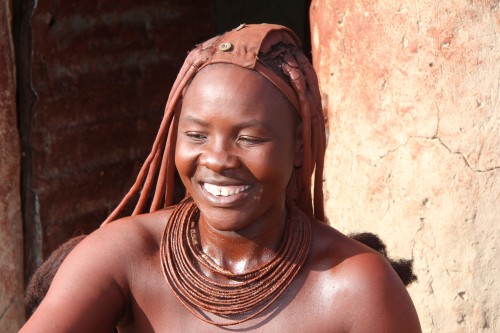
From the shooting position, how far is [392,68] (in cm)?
370

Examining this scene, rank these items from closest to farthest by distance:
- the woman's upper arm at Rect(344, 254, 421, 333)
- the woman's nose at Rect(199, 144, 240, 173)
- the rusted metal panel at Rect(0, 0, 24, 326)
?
the woman's nose at Rect(199, 144, 240, 173)
the woman's upper arm at Rect(344, 254, 421, 333)
the rusted metal panel at Rect(0, 0, 24, 326)

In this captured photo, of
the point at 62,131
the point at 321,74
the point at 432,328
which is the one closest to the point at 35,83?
A: the point at 62,131

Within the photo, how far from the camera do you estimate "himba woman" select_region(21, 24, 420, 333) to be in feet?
8.64

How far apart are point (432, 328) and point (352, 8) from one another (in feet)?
3.67

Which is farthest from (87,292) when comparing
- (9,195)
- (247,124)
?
(9,195)

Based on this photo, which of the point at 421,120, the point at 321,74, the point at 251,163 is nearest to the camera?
the point at 251,163

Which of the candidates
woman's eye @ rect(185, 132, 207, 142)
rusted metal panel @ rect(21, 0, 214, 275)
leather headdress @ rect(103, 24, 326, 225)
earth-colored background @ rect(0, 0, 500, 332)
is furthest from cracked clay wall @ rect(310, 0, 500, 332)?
rusted metal panel @ rect(21, 0, 214, 275)

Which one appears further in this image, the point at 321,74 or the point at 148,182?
the point at 321,74

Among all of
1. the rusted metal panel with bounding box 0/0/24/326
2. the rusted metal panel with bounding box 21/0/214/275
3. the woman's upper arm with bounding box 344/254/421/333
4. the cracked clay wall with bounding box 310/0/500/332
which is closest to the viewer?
the woman's upper arm with bounding box 344/254/421/333

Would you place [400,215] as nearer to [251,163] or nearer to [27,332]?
[251,163]

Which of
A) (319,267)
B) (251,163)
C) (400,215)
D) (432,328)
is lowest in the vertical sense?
(432,328)

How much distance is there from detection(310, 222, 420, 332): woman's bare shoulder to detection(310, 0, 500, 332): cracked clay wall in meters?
0.94

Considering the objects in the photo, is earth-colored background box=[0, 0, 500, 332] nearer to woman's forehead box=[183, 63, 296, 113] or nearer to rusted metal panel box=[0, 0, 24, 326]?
rusted metal panel box=[0, 0, 24, 326]

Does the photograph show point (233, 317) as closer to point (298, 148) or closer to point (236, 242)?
point (236, 242)
